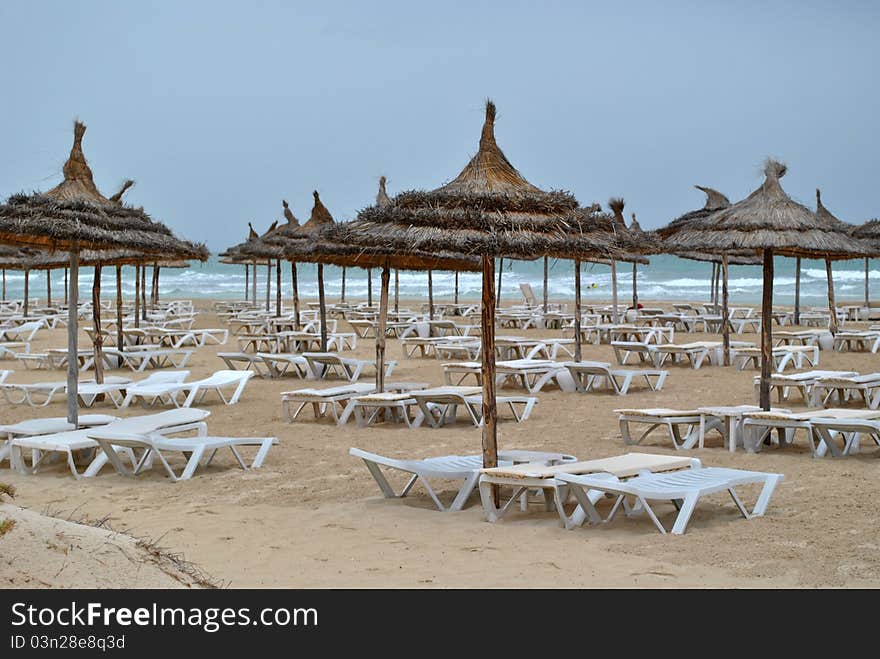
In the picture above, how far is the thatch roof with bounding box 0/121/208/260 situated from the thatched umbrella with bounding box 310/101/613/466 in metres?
2.91

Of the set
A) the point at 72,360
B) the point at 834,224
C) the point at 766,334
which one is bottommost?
the point at 72,360

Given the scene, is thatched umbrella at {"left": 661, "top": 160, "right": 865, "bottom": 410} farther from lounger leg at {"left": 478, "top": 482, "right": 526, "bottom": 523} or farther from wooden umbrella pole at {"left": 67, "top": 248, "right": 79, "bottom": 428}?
wooden umbrella pole at {"left": 67, "top": 248, "right": 79, "bottom": 428}

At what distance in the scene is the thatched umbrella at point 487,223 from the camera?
Result: 5.65 meters

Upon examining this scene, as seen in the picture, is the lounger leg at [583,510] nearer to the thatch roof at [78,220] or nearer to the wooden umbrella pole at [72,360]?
the wooden umbrella pole at [72,360]

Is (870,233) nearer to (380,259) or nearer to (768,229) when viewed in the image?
(768,229)

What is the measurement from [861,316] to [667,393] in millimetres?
14787

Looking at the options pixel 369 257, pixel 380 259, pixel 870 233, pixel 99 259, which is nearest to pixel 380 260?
pixel 380 259

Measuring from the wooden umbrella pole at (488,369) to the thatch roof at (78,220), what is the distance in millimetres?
3601

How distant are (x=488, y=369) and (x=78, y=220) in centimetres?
388

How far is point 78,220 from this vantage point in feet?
26.4

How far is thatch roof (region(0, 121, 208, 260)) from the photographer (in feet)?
25.7
